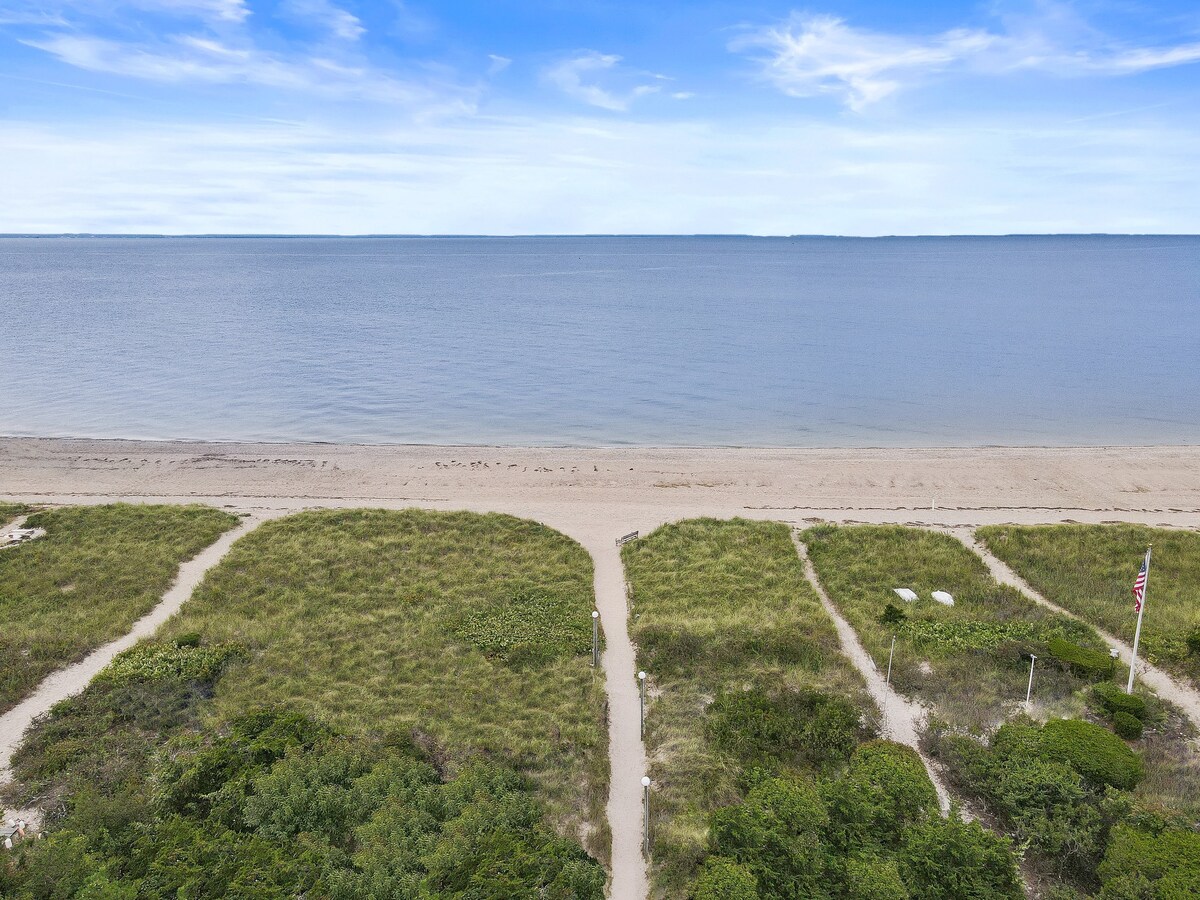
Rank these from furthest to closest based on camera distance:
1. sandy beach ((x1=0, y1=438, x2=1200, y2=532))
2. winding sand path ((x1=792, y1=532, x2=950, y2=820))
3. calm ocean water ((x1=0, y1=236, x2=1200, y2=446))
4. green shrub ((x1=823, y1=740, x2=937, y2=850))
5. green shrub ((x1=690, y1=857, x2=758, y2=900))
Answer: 1. calm ocean water ((x1=0, y1=236, x2=1200, y2=446))
2. sandy beach ((x1=0, y1=438, x2=1200, y2=532))
3. winding sand path ((x1=792, y1=532, x2=950, y2=820))
4. green shrub ((x1=823, y1=740, x2=937, y2=850))
5. green shrub ((x1=690, y1=857, x2=758, y2=900))

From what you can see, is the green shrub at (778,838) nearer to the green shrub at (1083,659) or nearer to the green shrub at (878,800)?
the green shrub at (878,800)

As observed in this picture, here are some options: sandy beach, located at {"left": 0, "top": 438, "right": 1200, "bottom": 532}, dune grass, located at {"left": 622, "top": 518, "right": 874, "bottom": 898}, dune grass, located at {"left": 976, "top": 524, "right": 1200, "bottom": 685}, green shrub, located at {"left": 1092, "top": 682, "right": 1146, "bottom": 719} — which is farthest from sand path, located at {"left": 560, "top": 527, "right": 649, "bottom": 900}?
dune grass, located at {"left": 976, "top": 524, "right": 1200, "bottom": 685}

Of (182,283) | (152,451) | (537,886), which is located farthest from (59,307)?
(537,886)

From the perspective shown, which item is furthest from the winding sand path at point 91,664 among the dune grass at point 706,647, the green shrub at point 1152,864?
the green shrub at point 1152,864

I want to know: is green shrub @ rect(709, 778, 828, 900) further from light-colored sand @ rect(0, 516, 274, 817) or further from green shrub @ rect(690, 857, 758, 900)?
light-colored sand @ rect(0, 516, 274, 817)

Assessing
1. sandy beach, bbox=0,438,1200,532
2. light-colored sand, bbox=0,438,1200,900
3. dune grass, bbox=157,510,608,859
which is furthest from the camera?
sandy beach, bbox=0,438,1200,532

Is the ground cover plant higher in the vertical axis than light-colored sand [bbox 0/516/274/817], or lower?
higher
